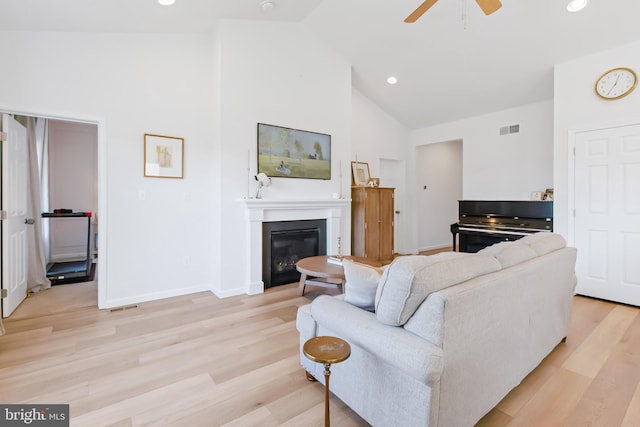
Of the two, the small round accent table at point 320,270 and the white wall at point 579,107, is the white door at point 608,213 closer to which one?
the white wall at point 579,107

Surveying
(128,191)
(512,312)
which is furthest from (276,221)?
(512,312)

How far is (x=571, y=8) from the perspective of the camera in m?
3.19

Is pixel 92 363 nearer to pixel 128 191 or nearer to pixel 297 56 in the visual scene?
pixel 128 191

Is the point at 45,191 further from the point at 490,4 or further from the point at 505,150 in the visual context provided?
the point at 505,150

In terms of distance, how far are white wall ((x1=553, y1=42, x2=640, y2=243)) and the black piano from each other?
22 cm

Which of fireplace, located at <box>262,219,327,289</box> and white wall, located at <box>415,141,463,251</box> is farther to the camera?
white wall, located at <box>415,141,463,251</box>

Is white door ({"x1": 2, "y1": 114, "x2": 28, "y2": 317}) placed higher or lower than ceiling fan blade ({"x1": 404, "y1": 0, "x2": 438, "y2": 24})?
lower

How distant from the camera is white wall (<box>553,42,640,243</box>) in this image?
345 cm

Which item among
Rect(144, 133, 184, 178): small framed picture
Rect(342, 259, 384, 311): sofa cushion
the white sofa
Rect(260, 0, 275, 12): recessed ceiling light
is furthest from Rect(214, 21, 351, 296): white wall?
Rect(342, 259, 384, 311): sofa cushion

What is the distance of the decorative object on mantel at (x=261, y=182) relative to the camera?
3.92 m

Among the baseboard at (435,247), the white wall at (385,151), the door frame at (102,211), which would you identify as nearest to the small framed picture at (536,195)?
the white wall at (385,151)

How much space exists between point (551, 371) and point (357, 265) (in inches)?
66.3

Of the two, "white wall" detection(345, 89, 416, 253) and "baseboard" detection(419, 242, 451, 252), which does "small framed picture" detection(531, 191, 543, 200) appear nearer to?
"white wall" detection(345, 89, 416, 253)

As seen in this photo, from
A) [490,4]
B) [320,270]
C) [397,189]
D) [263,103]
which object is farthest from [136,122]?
[397,189]
